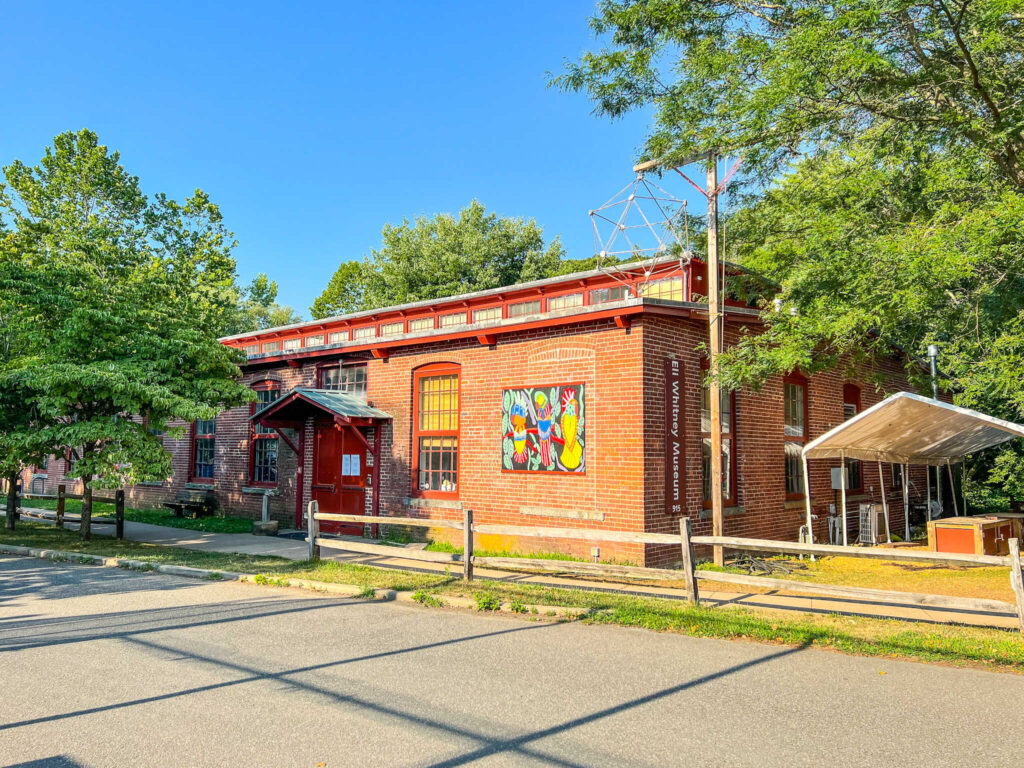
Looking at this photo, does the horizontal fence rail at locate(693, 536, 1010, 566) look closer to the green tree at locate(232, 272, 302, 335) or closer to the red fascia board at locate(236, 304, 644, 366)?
the red fascia board at locate(236, 304, 644, 366)

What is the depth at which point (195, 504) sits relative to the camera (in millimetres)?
20266

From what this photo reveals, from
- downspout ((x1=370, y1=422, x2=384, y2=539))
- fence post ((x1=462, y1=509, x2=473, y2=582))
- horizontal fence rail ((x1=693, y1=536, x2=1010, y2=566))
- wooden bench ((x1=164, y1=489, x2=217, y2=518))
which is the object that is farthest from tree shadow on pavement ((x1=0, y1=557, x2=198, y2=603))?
horizontal fence rail ((x1=693, y1=536, x2=1010, y2=566))

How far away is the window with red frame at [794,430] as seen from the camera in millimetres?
16062

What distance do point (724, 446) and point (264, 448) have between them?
11997 mm

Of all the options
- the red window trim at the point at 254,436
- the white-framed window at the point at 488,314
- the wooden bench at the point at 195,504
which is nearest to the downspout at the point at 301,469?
the red window trim at the point at 254,436

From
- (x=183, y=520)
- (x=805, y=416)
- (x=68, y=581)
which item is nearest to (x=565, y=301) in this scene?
(x=805, y=416)

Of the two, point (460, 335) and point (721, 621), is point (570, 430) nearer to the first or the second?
point (460, 335)

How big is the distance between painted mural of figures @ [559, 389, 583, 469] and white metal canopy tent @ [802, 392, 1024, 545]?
14.1ft

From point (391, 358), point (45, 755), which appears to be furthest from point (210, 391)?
point (45, 755)

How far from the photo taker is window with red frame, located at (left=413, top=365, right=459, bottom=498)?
50.4 feet

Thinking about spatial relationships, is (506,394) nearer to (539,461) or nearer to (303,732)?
(539,461)

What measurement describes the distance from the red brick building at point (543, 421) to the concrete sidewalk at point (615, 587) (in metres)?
1.58

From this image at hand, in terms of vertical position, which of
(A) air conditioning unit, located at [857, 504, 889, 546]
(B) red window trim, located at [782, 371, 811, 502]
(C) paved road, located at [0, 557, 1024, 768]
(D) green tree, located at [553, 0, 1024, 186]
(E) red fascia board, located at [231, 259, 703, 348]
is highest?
(D) green tree, located at [553, 0, 1024, 186]

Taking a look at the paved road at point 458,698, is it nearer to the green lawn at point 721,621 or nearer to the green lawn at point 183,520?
the green lawn at point 721,621
